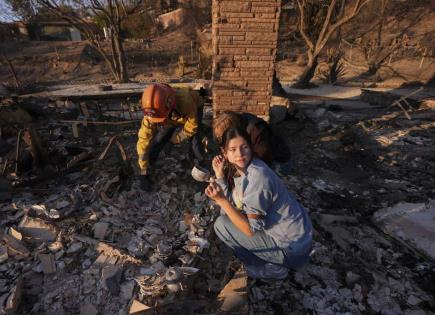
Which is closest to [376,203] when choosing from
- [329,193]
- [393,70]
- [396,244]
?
[329,193]

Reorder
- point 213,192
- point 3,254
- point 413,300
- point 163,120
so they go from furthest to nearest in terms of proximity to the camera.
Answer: point 163,120 < point 3,254 < point 413,300 < point 213,192

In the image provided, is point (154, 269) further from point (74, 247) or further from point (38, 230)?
point (38, 230)

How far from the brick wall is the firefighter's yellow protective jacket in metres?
1.12

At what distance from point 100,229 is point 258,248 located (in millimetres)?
1757

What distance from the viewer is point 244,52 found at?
180 inches

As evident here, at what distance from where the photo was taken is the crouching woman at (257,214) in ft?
6.48

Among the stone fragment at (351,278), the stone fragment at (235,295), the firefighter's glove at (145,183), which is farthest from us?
the firefighter's glove at (145,183)

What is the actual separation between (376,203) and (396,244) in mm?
875

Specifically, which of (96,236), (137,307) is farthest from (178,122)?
(137,307)

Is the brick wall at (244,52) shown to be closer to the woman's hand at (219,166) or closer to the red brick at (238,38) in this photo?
the red brick at (238,38)

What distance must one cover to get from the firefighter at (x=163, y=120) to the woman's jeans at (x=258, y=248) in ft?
4.95

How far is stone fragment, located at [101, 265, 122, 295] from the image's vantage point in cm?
246

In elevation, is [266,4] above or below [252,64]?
above

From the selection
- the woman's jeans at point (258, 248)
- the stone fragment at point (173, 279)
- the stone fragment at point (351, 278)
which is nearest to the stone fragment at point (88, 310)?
the stone fragment at point (173, 279)
